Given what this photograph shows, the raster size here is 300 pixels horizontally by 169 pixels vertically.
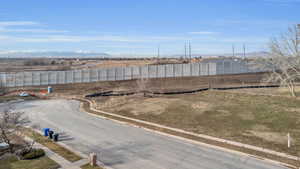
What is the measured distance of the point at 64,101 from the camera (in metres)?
34.8

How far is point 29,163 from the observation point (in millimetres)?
13297

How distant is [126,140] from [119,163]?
13.9 feet

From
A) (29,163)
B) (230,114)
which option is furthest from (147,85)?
(29,163)

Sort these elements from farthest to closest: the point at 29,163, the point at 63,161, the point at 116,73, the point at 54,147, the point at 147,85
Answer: the point at 116,73
the point at 147,85
the point at 54,147
the point at 63,161
the point at 29,163

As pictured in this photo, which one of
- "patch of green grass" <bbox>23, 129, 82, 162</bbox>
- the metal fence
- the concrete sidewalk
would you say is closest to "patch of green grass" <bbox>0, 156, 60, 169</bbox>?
the concrete sidewalk

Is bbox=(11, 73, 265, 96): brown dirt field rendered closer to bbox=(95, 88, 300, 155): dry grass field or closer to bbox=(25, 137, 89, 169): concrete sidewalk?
bbox=(95, 88, 300, 155): dry grass field

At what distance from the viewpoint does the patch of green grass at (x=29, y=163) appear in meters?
12.8

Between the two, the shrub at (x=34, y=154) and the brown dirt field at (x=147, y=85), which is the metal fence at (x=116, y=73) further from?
the shrub at (x=34, y=154)

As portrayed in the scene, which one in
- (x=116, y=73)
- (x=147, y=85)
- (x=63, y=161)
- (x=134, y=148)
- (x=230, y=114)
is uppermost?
(x=116, y=73)

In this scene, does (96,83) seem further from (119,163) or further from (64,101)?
(119,163)

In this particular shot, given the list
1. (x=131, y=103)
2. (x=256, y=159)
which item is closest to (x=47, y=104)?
(x=131, y=103)

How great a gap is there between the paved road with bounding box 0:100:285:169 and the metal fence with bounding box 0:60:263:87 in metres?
24.1

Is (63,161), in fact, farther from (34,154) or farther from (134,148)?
(134,148)

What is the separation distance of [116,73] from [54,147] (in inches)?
1581
